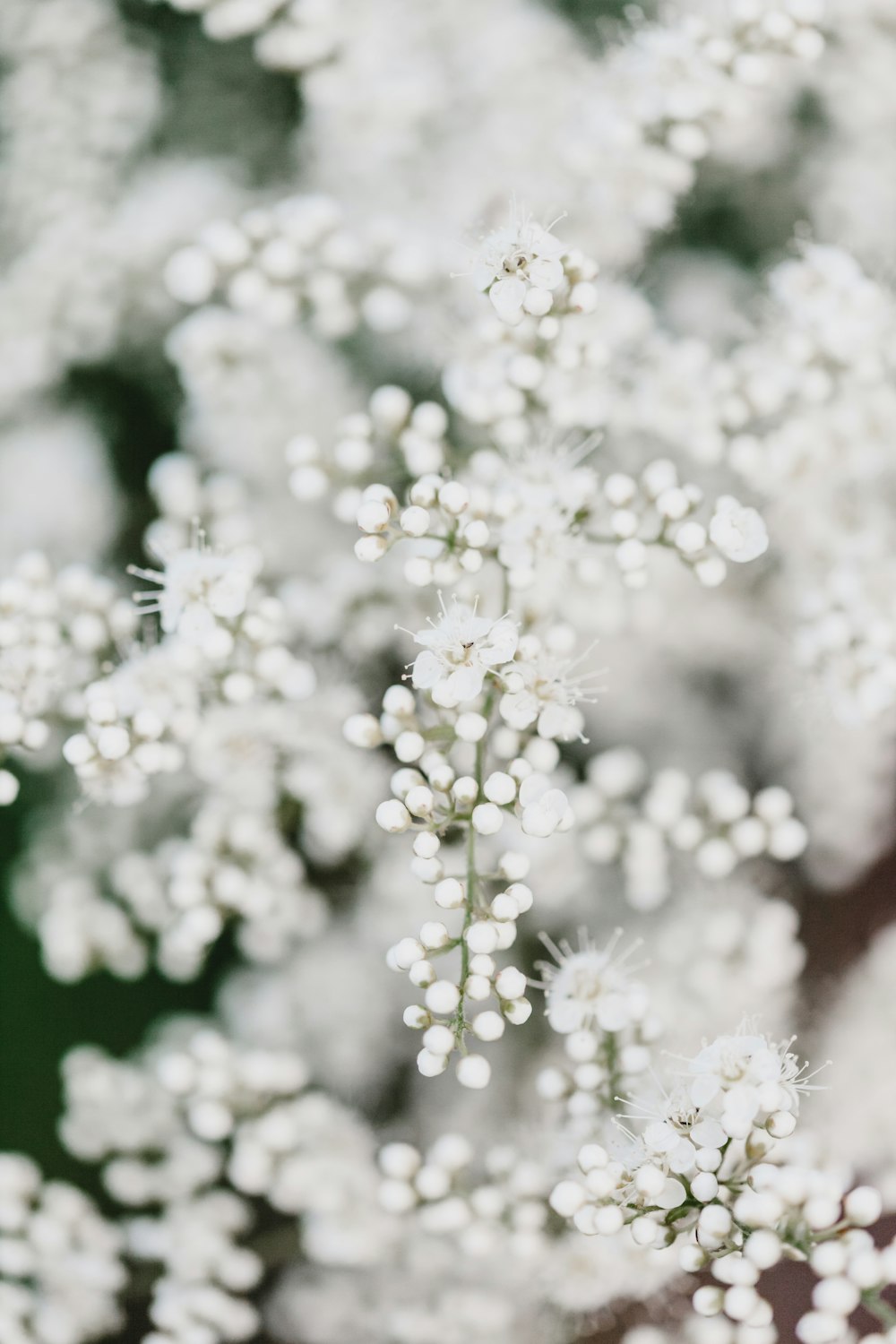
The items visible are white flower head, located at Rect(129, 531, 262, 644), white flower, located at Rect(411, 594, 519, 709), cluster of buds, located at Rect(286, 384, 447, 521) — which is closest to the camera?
white flower, located at Rect(411, 594, 519, 709)

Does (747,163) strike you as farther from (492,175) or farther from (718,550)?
(718,550)

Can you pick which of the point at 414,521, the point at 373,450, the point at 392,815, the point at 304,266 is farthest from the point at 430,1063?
the point at 304,266

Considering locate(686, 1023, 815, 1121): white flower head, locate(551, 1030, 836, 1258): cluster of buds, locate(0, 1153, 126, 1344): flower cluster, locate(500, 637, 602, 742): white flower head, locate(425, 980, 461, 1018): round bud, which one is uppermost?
locate(500, 637, 602, 742): white flower head

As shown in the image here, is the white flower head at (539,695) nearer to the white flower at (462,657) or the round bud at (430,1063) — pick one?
the white flower at (462,657)

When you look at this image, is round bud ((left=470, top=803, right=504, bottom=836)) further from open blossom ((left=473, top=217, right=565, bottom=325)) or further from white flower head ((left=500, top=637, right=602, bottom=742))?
open blossom ((left=473, top=217, right=565, bottom=325))

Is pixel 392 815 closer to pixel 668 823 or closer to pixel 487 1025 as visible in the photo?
pixel 487 1025

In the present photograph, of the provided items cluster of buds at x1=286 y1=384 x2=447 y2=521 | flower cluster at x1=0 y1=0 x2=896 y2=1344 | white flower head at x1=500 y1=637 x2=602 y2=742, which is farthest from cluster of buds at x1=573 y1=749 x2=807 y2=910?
cluster of buds at x1=286 y1=384 x2=447 y2=521

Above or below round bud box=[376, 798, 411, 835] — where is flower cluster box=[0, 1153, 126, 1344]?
below
